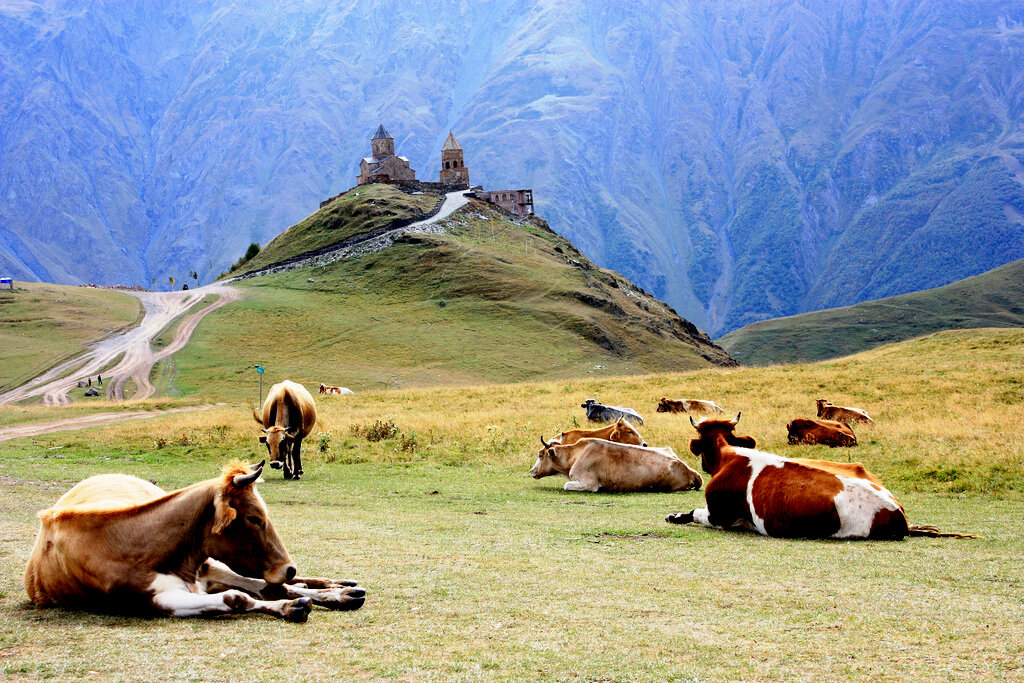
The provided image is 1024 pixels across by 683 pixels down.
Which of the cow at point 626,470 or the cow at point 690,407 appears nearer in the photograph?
the cow at point 626,470

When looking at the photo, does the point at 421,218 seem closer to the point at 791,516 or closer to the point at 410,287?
the point at 410,287

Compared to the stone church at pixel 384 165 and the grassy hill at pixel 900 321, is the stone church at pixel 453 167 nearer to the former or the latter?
the stone church at pixel 384 165

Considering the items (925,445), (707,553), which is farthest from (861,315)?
(707,553)

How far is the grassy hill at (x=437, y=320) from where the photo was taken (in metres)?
84.6

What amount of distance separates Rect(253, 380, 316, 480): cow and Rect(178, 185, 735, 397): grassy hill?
43.9m

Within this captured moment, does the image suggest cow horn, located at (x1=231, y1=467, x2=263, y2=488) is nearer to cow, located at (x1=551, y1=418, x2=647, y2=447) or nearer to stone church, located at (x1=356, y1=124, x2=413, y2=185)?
cow, located at (x1=551, y1=418, x2=647, y2=447)

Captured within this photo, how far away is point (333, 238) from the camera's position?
447 ft

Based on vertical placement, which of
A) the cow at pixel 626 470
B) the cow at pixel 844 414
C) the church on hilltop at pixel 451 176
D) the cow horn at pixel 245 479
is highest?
the church on hilltop at pixel 451 176

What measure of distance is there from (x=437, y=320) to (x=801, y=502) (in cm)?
9251

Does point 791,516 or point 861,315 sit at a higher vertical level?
point 861,315

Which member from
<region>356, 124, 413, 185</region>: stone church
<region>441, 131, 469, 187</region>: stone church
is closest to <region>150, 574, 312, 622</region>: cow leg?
<region>356, 124, 413, 185</region>: stone church

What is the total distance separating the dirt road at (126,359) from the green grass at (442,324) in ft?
7.89

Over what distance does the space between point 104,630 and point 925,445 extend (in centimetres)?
1972

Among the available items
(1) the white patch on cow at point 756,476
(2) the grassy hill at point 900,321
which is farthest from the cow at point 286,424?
(2) the grassy hill at point 900,321
